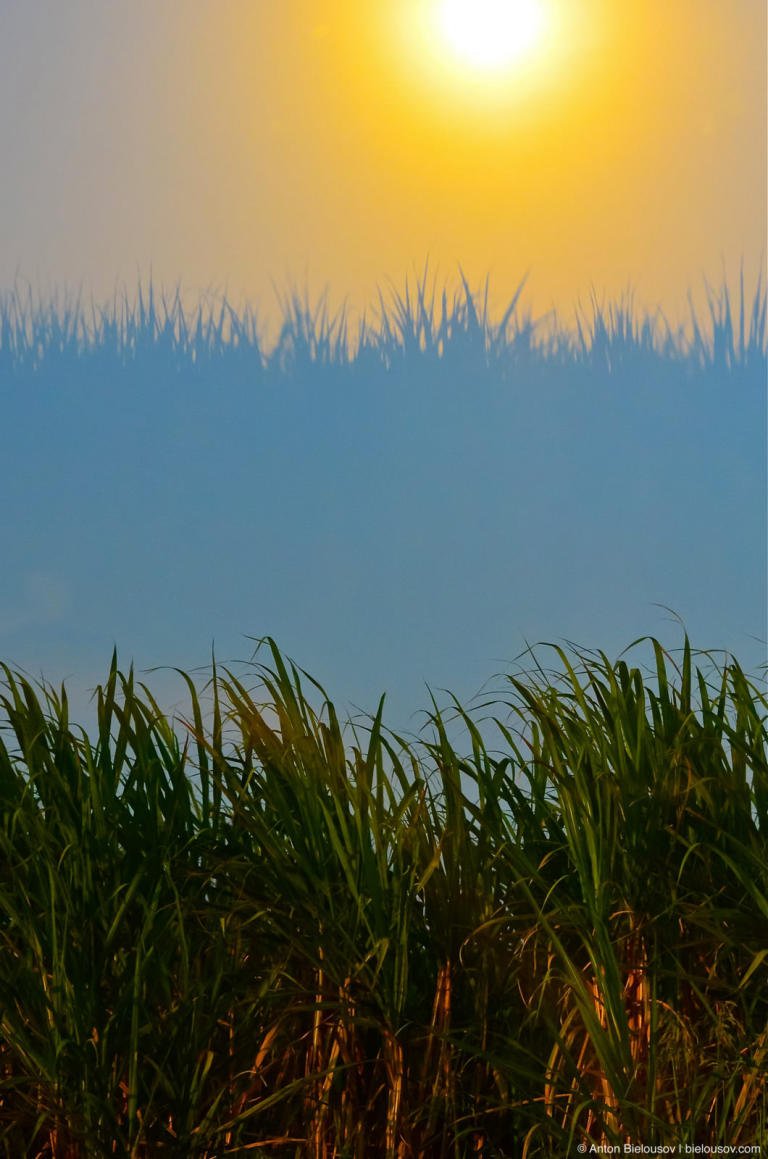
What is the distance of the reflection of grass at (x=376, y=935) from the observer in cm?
118

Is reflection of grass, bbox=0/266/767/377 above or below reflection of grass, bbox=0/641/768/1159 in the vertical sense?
above

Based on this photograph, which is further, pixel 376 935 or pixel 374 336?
pixel 374 336

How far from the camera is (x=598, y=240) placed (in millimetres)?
2814

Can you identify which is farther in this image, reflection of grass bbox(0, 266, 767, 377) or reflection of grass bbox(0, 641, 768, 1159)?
reflection of grass bbox(0, 266, 767, 377)

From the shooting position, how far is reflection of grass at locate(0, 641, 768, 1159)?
1176mm

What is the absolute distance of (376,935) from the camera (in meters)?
A: 1.22

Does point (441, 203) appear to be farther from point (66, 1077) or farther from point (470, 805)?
point (66, 1077)

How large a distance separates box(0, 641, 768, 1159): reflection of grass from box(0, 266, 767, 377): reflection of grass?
154 cm

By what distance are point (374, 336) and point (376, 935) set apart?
187cm

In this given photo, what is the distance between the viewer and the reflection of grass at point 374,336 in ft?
9.17

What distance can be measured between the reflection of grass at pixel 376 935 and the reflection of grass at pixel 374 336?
154cm

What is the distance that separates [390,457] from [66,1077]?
6.03ft

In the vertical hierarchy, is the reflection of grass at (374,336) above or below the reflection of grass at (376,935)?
above

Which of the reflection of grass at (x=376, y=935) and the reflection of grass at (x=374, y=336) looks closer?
the reflection of grass at (x=376, y=935)
